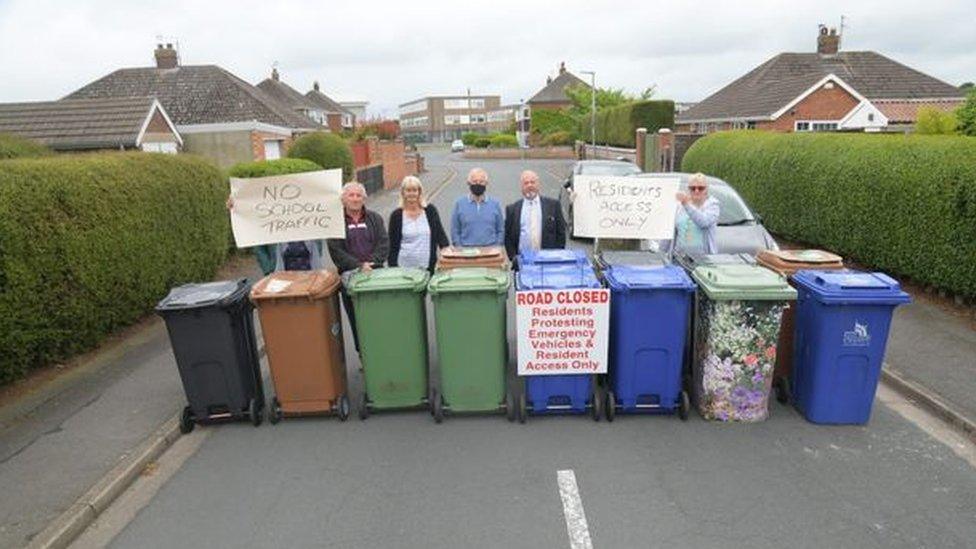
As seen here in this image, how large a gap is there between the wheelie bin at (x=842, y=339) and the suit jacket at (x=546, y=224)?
2241 millimetres

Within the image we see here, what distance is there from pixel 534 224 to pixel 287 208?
229 centimetres

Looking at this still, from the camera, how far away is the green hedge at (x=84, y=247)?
19.0ft

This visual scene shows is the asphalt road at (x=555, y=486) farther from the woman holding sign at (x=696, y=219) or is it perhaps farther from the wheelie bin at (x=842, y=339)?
the woman holding sign at (x=696, y=219)

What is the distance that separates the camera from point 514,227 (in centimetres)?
650

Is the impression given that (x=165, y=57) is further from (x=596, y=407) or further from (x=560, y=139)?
(x=560, y=139)

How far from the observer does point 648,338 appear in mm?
4988

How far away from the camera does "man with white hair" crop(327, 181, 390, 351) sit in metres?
5.96

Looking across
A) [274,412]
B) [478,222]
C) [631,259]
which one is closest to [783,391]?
[631,259]

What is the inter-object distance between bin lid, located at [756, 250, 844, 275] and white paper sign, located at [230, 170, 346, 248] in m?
3.65

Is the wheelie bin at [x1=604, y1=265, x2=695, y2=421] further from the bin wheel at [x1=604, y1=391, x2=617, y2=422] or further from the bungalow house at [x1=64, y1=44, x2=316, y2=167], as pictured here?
the bungalow house at [x1=64, y1=44, x2=316, y2=167]

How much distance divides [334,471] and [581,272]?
7.80ft

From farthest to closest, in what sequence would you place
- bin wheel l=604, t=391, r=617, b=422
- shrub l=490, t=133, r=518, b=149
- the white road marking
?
shrub l=490, t=133, r=518, b=149 → bin wheel l=604, t=391, r=617, b=422 → the white road marking

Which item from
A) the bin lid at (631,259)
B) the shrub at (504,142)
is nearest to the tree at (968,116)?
the bin lid at (631,259)

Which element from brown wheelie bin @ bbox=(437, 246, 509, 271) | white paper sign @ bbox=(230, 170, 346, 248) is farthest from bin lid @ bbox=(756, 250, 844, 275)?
white paper sign @ bbox=(230, 170, 346, 248)
